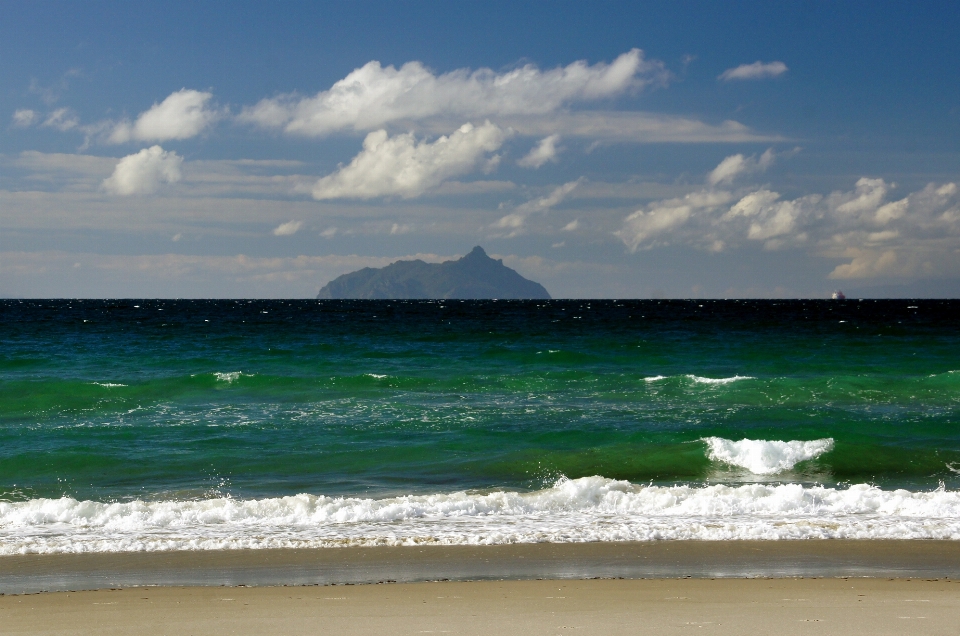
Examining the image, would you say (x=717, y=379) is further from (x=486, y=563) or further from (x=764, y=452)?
(x=486, y=563)

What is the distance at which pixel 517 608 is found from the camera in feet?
23.0

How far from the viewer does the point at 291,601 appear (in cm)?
725

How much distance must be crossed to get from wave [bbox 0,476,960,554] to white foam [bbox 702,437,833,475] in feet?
9.35

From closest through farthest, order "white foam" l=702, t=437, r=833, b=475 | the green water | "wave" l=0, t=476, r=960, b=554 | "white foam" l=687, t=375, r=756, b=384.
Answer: "wave" l=0, t=476, r=960, b=554
the green water
"white foam" l=702, t=437, r=833, b=475
"white foam" l=687, t=375, r=756, b=384

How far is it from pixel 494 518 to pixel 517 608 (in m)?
3.49

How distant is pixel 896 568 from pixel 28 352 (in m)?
35.4

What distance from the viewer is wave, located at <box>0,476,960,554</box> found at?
951cm

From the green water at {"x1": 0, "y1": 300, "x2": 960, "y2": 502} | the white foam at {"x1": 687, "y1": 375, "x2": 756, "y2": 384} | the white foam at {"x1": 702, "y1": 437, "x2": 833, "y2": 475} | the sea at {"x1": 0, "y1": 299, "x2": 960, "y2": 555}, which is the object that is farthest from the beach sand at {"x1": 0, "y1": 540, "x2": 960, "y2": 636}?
the white foam at {"x1": 687, "y1": 375, "x2": 756, "y2": 384}

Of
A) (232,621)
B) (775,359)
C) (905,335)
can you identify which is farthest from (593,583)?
(905,335)

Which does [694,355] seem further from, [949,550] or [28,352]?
[28,352]

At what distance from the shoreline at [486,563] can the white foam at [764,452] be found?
5337 mm

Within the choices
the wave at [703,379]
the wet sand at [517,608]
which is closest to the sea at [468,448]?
the wave at [703,379]

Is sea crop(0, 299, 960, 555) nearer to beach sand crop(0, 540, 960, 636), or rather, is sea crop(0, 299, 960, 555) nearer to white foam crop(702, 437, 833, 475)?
white foam crop(702, 437, 833, 475)

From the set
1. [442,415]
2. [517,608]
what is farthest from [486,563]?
[442,415]
